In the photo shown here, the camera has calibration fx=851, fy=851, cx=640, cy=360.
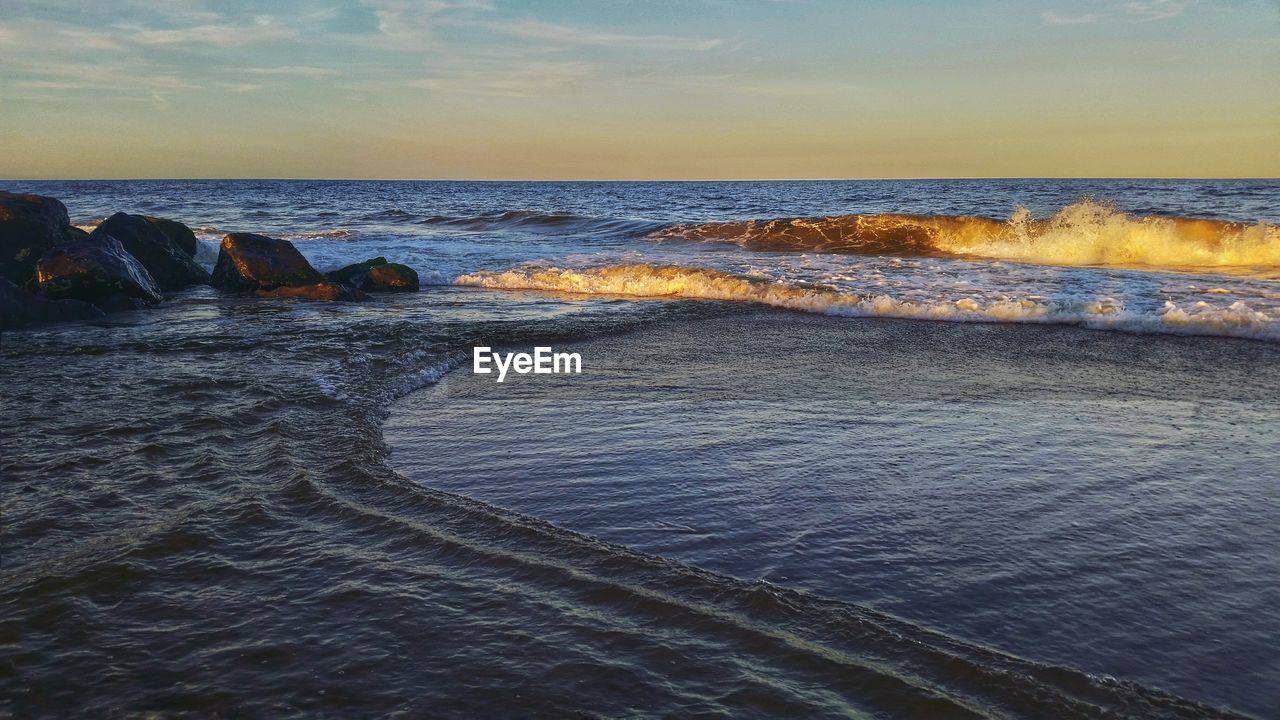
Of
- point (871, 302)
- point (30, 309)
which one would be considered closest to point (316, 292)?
point (30, 309)

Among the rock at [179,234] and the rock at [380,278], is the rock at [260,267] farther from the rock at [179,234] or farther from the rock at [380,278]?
the rock at [179,234]

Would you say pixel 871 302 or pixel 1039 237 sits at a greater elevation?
pixel 1039 237

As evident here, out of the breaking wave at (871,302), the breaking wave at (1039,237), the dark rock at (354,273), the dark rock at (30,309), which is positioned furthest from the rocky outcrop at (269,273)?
the breaking wave at (1039,237)

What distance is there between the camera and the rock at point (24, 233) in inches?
492

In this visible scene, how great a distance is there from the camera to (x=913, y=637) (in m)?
2.97

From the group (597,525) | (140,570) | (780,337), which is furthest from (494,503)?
(780,337)

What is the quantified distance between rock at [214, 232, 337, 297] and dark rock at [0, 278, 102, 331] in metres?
3.35

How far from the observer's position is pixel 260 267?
1373 cm

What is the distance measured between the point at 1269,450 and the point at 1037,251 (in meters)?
15.5

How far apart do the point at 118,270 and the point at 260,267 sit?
2375 mm

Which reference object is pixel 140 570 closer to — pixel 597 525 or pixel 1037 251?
pixel 597 525

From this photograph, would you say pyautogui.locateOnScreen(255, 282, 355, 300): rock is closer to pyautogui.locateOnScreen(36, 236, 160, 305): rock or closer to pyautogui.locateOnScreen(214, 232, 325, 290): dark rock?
pyautogui.locateOnScreen(214, 232, 325, 290): dark rock

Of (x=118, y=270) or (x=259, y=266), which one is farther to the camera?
(x=259, y=266)

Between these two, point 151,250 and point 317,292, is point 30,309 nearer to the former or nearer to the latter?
point 317,292
